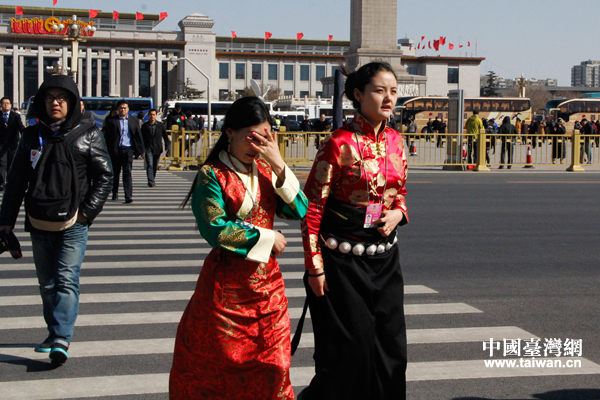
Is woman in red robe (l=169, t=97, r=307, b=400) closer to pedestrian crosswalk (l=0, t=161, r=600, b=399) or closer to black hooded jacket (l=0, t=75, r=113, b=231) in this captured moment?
pedestrian crosswalk (l=0, t=161, r=600, b=399)

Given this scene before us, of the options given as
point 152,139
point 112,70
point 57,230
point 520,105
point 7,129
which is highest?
point 112,70

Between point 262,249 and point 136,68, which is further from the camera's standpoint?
point 136,68

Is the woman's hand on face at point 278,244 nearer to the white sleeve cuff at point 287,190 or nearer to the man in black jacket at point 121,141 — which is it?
the white sleeve cuff at point 287,190

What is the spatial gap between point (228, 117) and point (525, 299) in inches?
148

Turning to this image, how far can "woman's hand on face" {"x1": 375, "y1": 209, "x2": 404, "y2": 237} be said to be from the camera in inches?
126

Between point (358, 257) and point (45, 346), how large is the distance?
2.22 m

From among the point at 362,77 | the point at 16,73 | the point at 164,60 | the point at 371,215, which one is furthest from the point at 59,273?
the point at 164,60

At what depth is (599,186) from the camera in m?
16.2

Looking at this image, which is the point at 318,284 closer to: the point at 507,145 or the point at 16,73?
the point at 507,145

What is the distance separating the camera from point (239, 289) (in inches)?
113

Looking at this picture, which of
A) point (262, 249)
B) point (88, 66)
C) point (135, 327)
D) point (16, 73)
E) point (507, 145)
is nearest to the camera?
point (262, 249)

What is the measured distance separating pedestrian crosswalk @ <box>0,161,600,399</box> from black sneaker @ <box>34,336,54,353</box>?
1.5 inches

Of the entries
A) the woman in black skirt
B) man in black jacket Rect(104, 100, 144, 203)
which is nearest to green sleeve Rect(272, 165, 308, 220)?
the woman in black skirt

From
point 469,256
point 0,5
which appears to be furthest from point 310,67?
point 469,256
